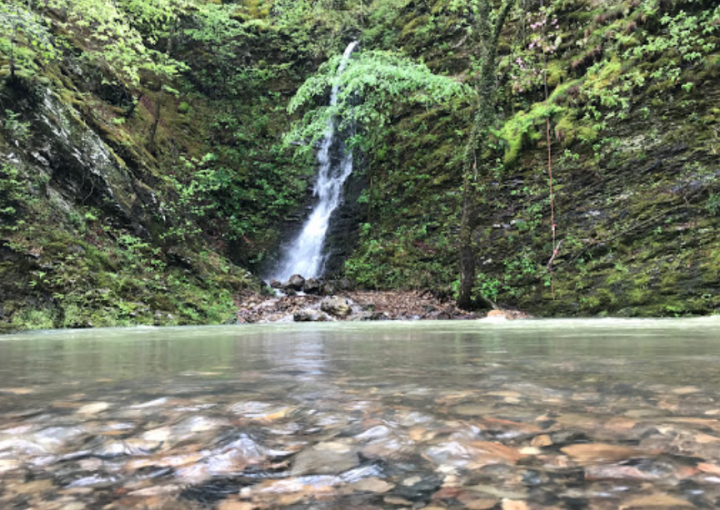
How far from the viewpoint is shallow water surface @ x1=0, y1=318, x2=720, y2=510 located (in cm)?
73

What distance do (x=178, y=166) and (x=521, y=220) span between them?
10.1 meters

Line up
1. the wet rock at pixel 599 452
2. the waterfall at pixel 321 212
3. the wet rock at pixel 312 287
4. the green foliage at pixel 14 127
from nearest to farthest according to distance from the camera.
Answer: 1. the wet rock at pixel 599 452
2. the green foliage at pixel 14 127
3. the wet rock at pixel 312 287
4. the waterfall at pixel 321 212

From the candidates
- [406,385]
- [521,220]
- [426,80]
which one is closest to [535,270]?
[521,220]

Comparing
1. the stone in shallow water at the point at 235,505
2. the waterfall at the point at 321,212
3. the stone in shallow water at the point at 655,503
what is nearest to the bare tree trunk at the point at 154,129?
the waterfall at the point at 321,212

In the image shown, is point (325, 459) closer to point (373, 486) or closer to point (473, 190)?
point (373, 486)

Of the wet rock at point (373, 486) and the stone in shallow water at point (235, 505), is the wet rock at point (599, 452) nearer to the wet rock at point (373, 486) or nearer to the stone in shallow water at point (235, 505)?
the wet rock at point (373, 486)

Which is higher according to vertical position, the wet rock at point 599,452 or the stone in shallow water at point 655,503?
the stone in shallow water at point 655,503

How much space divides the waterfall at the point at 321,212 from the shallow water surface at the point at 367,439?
12.2 metres

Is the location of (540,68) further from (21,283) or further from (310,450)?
(310,450)

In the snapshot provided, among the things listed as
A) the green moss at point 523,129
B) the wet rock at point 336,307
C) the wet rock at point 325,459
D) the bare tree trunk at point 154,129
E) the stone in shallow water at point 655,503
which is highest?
the bare tree trunk at point 154,129

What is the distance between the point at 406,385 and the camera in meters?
1.71

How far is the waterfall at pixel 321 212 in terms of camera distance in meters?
14.4

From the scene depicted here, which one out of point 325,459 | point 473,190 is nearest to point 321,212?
point 473,190

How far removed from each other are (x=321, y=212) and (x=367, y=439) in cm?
1490
